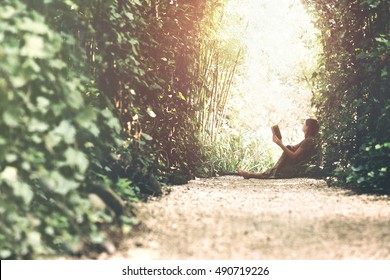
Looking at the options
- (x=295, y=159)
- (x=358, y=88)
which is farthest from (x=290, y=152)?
(x=358, y=88)

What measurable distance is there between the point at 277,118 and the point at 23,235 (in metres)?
18.4

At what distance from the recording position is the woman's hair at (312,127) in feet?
29.6

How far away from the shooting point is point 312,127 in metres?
9.15

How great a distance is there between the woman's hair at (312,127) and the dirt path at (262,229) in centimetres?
346

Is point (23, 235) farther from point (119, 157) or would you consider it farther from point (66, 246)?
point (119, 157)

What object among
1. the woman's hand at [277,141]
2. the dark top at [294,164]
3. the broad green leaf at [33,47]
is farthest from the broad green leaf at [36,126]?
the dark top at [294,164]

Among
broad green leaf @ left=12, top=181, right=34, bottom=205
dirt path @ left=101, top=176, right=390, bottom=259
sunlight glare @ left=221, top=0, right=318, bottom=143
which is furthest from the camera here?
sunlight glare @ left=221, top=0, right=318, bottom=143

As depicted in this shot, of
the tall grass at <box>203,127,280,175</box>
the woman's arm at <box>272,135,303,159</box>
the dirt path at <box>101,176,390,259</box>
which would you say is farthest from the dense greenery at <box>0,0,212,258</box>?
the tall grass at <box>203,127,280,175</box>

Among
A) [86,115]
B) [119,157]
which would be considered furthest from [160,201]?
[86,115]

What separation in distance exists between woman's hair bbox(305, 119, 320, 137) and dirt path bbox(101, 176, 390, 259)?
3.46 m

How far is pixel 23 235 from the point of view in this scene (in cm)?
298

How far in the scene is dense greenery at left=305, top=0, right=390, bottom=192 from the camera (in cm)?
581

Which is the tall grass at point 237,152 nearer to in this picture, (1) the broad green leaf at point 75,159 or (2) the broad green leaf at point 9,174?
(1) the broad green leaf at point 75,159

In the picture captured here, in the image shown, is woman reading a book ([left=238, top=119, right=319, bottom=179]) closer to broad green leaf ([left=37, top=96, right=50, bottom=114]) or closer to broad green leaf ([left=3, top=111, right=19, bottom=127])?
broad green leaf ([left=37, top=96, right=50, bottom=114])
